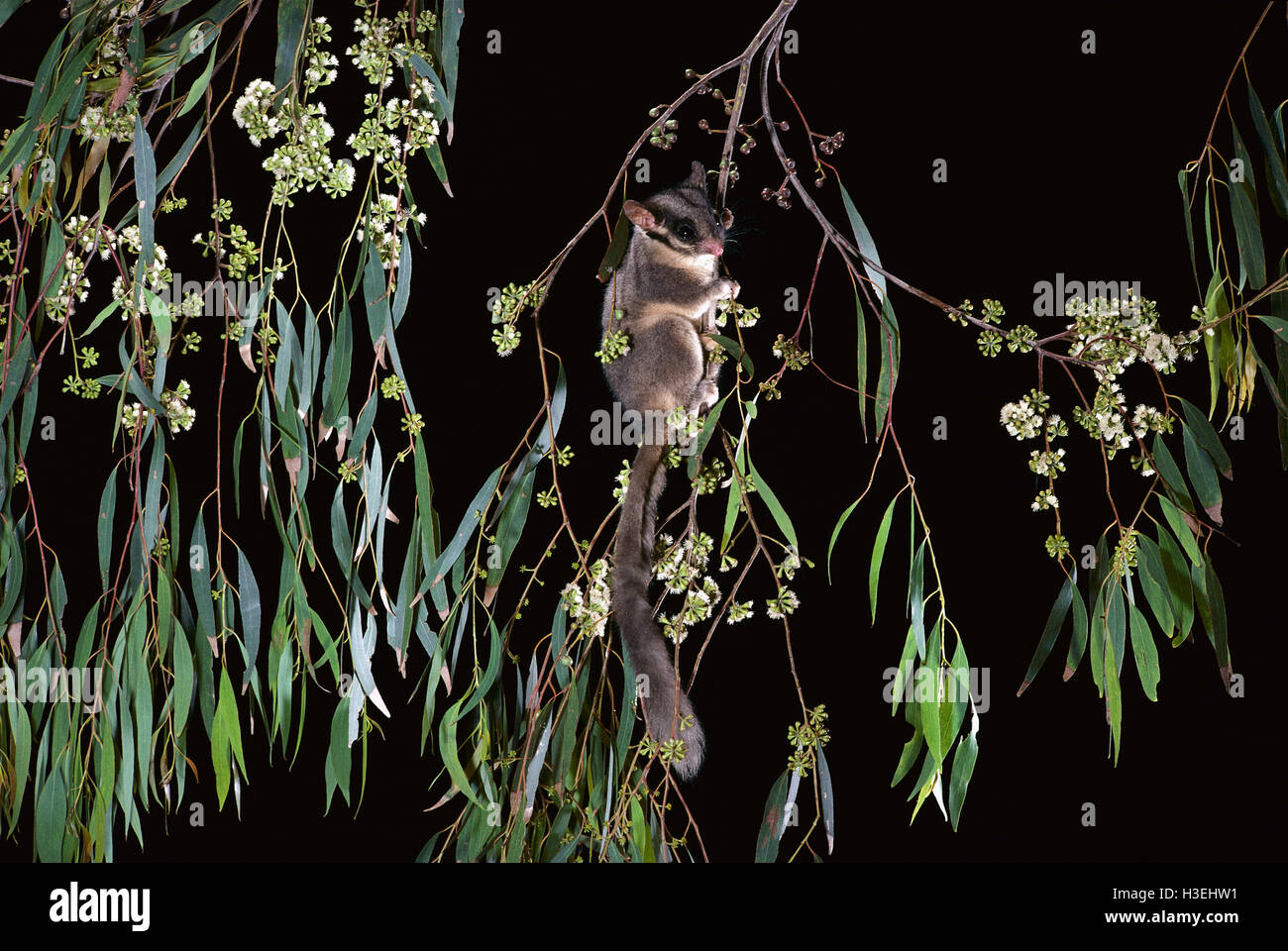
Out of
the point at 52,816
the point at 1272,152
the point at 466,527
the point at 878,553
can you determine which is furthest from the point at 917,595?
the point at 52,816

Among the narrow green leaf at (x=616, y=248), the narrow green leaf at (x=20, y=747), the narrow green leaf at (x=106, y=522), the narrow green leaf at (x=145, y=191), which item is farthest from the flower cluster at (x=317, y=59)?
the narrow green leaf at (x=20, y=747)

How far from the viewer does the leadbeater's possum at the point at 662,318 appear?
173cm

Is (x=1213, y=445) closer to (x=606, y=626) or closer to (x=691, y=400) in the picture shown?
(x=691, y=400)

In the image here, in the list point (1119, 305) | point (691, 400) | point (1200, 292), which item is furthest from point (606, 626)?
point (1200, 292)

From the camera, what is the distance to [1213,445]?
1592mm

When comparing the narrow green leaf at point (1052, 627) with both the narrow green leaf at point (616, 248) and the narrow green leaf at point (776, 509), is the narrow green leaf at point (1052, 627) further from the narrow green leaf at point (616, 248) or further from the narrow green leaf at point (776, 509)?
the narrow green leaf at point (616, 248)

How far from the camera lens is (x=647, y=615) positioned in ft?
5.42

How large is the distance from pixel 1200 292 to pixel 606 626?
1.19m

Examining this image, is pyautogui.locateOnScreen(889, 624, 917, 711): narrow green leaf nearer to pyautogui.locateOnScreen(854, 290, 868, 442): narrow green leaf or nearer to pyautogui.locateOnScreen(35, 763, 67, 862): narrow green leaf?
pyautogui.locateOnScreen(854, 290, 868, 442): narrow green leaf

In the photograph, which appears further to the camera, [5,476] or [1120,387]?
[5,476]

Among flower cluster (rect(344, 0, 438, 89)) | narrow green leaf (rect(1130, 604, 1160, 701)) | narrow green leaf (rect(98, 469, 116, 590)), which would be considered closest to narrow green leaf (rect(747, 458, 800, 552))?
narrow green leaf (rect(1130, 604, 1160, 701))
